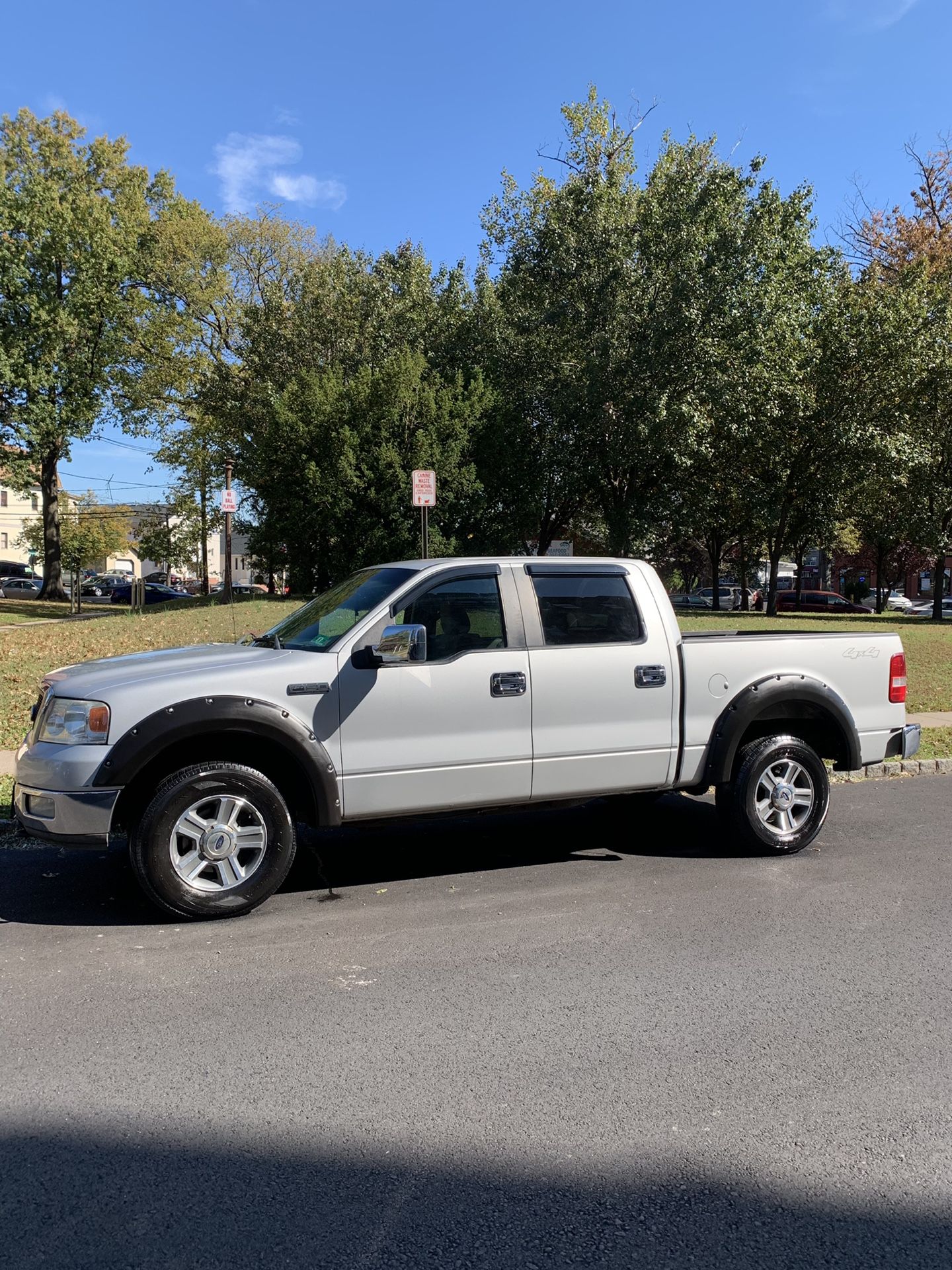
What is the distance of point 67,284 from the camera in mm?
32062

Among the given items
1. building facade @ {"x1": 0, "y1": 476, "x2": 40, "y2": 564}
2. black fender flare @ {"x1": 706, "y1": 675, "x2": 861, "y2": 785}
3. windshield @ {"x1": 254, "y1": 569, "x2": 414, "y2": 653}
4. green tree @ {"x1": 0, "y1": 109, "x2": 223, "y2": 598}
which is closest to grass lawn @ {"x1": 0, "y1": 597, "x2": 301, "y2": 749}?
windshield @ {"x1": 254, "y1": 569, "x2": 414, "y2": 653}

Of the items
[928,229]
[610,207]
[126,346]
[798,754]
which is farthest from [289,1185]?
[928,229]

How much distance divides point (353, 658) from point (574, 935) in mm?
1863

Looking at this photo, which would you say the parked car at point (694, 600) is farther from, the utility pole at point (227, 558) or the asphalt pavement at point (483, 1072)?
the asphalt pavement at point (483, 1072)

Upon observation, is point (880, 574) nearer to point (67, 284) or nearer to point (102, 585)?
point (67, 284)

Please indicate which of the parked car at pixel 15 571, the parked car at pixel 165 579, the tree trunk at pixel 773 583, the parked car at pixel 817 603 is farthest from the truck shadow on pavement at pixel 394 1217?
the parked car at pixel 165 579

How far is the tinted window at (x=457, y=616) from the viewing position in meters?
5.67

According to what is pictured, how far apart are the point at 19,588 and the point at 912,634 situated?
1897 inches

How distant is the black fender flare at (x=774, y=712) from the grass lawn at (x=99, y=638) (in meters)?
5.25

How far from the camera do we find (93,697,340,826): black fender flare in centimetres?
492

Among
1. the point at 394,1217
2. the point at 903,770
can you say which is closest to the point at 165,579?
the point at 903,770

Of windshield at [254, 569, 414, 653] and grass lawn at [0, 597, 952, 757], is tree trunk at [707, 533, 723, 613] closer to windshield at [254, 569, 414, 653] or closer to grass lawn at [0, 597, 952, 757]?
grass lawn at [0, 597, 952, 757]

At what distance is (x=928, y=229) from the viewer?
3588 cm

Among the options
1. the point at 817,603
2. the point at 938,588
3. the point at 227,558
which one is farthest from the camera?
the point at 817,603
